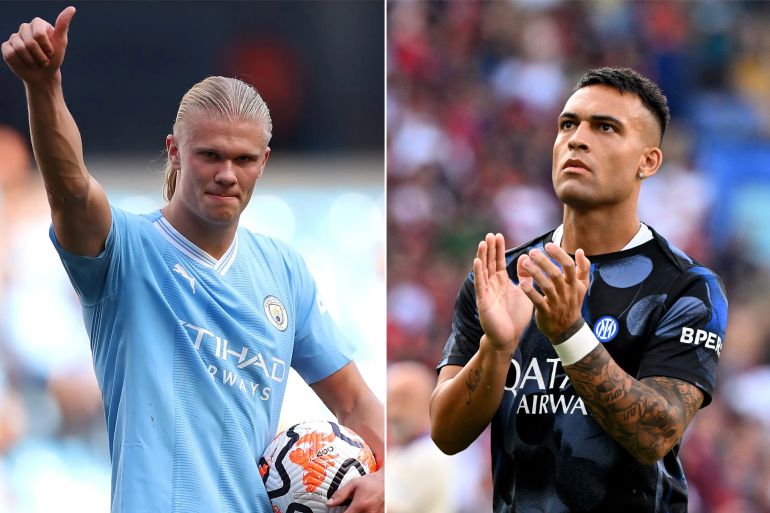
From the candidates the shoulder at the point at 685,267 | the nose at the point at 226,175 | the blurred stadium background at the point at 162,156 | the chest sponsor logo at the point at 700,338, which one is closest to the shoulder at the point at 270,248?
the blurred stadium background at the point at 162,156

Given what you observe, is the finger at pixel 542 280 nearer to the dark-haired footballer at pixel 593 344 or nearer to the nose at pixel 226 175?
the dark-haired footballer at pixel 593 344

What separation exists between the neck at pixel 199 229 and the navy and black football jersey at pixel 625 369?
1.10m

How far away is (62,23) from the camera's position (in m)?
2.93

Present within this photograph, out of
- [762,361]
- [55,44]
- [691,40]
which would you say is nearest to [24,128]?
[55,44]

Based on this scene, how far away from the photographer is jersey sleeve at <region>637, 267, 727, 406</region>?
315 centimetres

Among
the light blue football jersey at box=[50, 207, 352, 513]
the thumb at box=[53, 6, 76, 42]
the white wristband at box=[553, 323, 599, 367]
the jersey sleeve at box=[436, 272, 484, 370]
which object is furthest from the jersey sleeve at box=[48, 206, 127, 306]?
the white wristband at box=[553, 323, 599, 367]

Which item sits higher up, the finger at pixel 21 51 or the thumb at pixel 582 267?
the finger at pixel 21 51

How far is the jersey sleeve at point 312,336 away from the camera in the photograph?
3953 millimetres

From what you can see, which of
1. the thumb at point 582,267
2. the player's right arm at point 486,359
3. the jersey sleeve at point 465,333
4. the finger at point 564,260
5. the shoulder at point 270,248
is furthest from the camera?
the shoulder at point 270,248

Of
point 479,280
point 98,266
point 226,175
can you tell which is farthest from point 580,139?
point 98,266

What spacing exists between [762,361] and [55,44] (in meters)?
7.67

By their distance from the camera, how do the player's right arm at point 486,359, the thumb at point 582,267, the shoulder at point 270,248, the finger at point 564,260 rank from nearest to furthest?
the finger at point 564,260 → the thumb at point 582,267 → the player's right arm at point 486,359 → the shoulder at point 270,248

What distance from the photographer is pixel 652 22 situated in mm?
11586

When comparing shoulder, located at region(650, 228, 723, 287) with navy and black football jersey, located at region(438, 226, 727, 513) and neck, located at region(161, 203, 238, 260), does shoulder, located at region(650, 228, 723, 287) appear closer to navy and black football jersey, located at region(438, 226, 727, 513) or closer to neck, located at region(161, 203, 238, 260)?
navy and black football jersey, located at region(438, 226, 727, 513)
